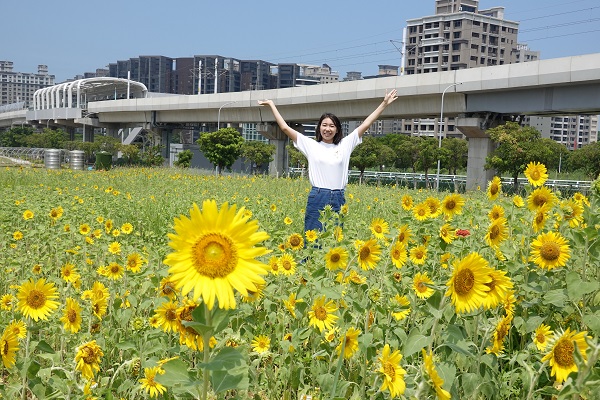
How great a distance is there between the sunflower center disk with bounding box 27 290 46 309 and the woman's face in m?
3.58

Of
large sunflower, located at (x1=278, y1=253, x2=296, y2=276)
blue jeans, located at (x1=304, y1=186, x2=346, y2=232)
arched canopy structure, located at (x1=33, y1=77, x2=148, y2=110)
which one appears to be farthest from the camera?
arched canopy structure, located at (x1=33, y1=77, x2=148, y2=110)

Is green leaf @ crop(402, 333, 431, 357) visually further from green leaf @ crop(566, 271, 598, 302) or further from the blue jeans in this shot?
the blue jeans

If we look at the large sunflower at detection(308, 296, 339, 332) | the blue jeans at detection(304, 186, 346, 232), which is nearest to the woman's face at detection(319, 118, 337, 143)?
the blue jeans at detection(304, 186, 346, 232)

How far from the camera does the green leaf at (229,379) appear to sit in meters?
1.42

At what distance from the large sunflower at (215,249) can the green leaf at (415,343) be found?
0.78 meters

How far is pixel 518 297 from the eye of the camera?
2.68m

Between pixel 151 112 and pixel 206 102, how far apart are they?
9.93 m

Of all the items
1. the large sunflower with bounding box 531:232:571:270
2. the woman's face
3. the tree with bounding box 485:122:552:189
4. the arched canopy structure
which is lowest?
the large sunflower with bounding box 531:232:571:270

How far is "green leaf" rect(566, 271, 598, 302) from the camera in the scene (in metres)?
2.38

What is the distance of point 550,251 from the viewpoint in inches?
95.8

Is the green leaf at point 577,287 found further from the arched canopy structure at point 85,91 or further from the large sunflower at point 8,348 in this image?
the arched canopy structure at point 85,91

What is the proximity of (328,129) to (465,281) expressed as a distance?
3819 millimetres

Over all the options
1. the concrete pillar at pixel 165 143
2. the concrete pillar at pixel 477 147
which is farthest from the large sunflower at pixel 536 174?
the concrete pillar at pixel 165 143

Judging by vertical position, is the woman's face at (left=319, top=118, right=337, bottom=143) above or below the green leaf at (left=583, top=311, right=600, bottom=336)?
above
